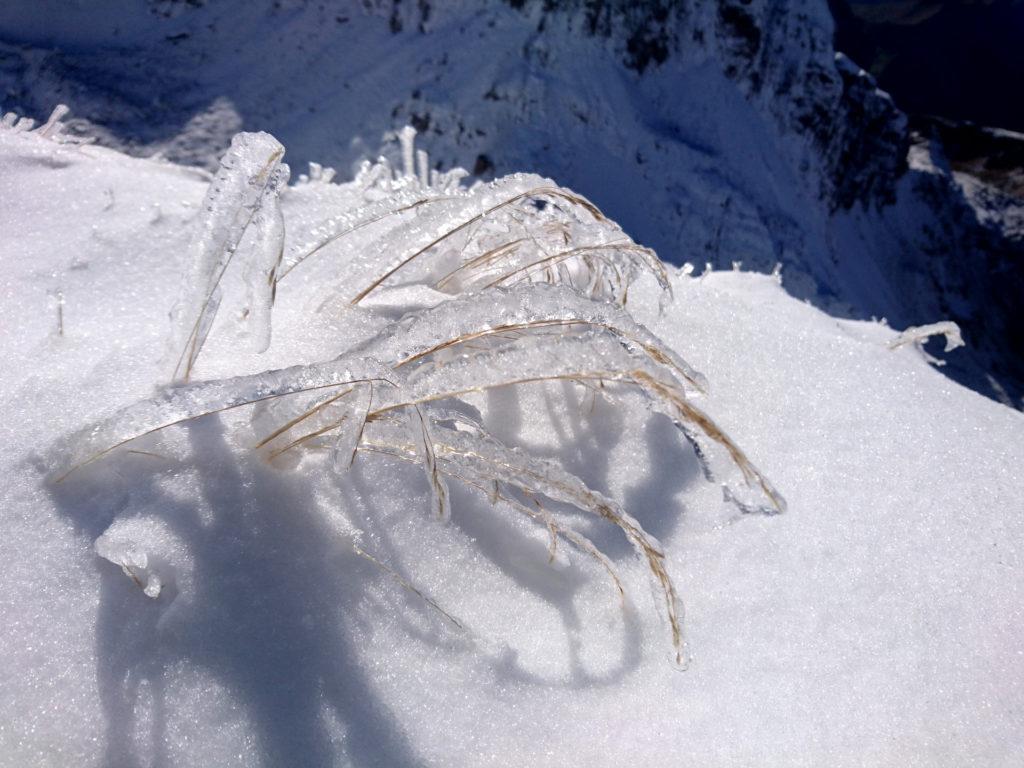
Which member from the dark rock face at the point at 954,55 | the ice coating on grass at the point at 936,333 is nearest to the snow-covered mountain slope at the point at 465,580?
the ice coating on grass at the point at 936,333

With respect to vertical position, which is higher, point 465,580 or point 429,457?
point 429,457

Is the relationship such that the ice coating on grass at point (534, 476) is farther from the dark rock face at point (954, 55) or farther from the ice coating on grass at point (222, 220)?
the dark rock face at point (954, 55)

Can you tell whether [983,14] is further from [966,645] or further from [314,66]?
[966,645]

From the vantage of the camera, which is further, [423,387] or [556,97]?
[556,97]

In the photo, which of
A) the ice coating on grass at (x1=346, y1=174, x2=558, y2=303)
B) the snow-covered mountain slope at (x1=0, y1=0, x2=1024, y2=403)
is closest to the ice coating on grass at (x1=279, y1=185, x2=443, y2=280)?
the ice coating on grass at (x1=346, y1=174, x2=558, y2=303)

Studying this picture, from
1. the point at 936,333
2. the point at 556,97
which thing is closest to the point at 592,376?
the point at 936,333

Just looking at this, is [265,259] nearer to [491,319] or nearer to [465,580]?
[491,319]
